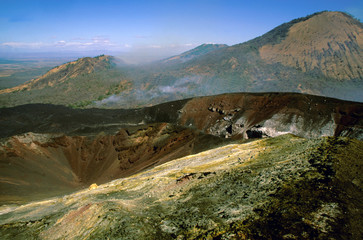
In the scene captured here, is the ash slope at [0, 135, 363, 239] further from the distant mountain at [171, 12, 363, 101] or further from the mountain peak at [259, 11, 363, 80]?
the mountain peak at [259, 11, 363, 80]

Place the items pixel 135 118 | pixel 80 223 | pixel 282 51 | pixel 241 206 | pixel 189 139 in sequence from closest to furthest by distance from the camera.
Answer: pixel 241 206 < pixel 80 223 < pixel 189 139 < pixel 135 118 < pixel 282 51

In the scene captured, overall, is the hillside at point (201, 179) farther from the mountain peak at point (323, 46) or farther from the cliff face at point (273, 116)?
the mountain peak at point (323, 46)

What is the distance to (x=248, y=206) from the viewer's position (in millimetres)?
8484

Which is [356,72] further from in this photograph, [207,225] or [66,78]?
[66,78]

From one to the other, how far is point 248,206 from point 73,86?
100640mm

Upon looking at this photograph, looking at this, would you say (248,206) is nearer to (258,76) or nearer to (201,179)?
(201,179)

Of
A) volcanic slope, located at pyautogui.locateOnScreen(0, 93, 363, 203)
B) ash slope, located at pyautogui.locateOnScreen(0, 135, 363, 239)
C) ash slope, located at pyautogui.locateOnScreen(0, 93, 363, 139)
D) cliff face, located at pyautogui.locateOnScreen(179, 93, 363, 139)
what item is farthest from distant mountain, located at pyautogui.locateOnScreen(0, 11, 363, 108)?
ash slope, located at pyautogui.locateOnScreen(0, 135, 363, 239)

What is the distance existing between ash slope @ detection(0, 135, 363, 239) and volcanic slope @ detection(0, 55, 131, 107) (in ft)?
223

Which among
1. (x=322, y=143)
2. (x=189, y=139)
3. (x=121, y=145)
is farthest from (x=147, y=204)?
(x=121, y=145)

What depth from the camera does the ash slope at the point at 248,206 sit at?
6969mm

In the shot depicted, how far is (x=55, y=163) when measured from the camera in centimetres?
3000

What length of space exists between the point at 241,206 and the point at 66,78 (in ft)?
376

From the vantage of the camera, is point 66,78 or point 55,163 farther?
point 66,78

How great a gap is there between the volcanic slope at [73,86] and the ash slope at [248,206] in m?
68.0
